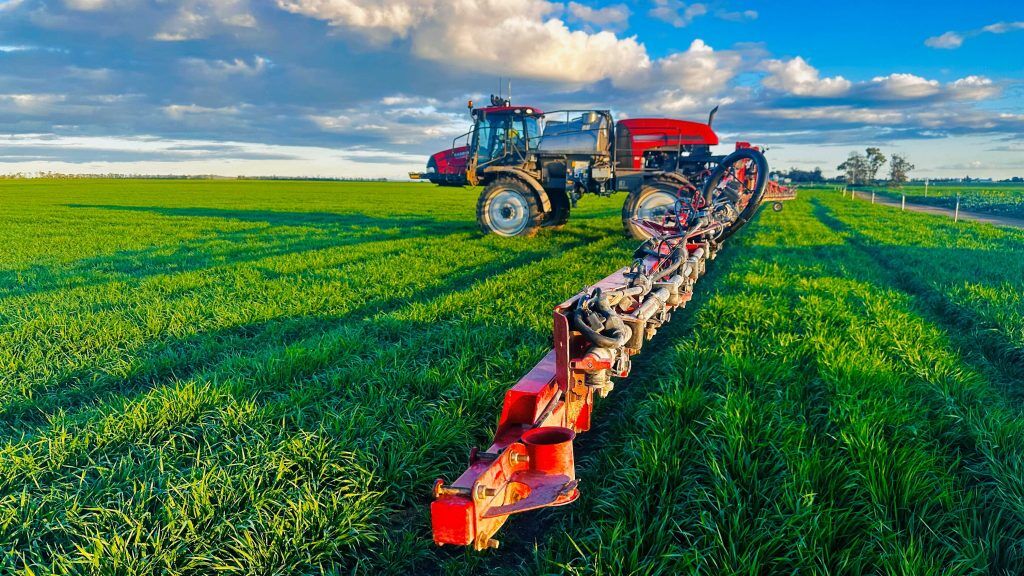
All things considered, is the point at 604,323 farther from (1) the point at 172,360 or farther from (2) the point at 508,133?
(2) the point at 508,133

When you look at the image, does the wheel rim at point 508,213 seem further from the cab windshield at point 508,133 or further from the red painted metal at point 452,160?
the red painted metal at point 452,160

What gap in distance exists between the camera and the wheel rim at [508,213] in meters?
13.3

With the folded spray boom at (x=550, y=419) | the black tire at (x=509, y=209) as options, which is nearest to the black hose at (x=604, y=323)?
the folded spray boom at (x=550, y=419)

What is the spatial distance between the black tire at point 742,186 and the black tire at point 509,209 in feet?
16.5

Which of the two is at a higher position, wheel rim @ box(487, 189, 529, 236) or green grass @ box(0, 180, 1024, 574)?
wheel rim @ box(487, 189, 529, 236)

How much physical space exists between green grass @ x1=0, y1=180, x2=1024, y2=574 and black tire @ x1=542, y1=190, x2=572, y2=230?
24.6ft

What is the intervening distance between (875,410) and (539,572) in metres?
2.53

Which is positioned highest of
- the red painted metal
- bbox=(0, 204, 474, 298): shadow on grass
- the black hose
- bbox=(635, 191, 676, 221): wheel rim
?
the red painted metal

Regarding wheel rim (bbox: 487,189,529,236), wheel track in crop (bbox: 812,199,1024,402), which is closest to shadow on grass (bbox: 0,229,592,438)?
wheel rim (bbox: 487,189,529,236)

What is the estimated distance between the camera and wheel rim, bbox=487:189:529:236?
13.3 metres

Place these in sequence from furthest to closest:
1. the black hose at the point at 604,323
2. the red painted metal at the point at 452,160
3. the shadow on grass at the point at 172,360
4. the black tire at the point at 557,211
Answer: the black tire at the point at 557,211 → the red painted metal at the point at 452,160 → the shadow on grass at the point at 172,360 → the black hose at the point at 604,323

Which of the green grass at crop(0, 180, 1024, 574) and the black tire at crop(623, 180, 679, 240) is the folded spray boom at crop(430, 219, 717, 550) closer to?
the green grass at crop(0, 180, 1024, 574)

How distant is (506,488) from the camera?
248cm

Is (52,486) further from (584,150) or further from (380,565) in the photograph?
(584,150)
